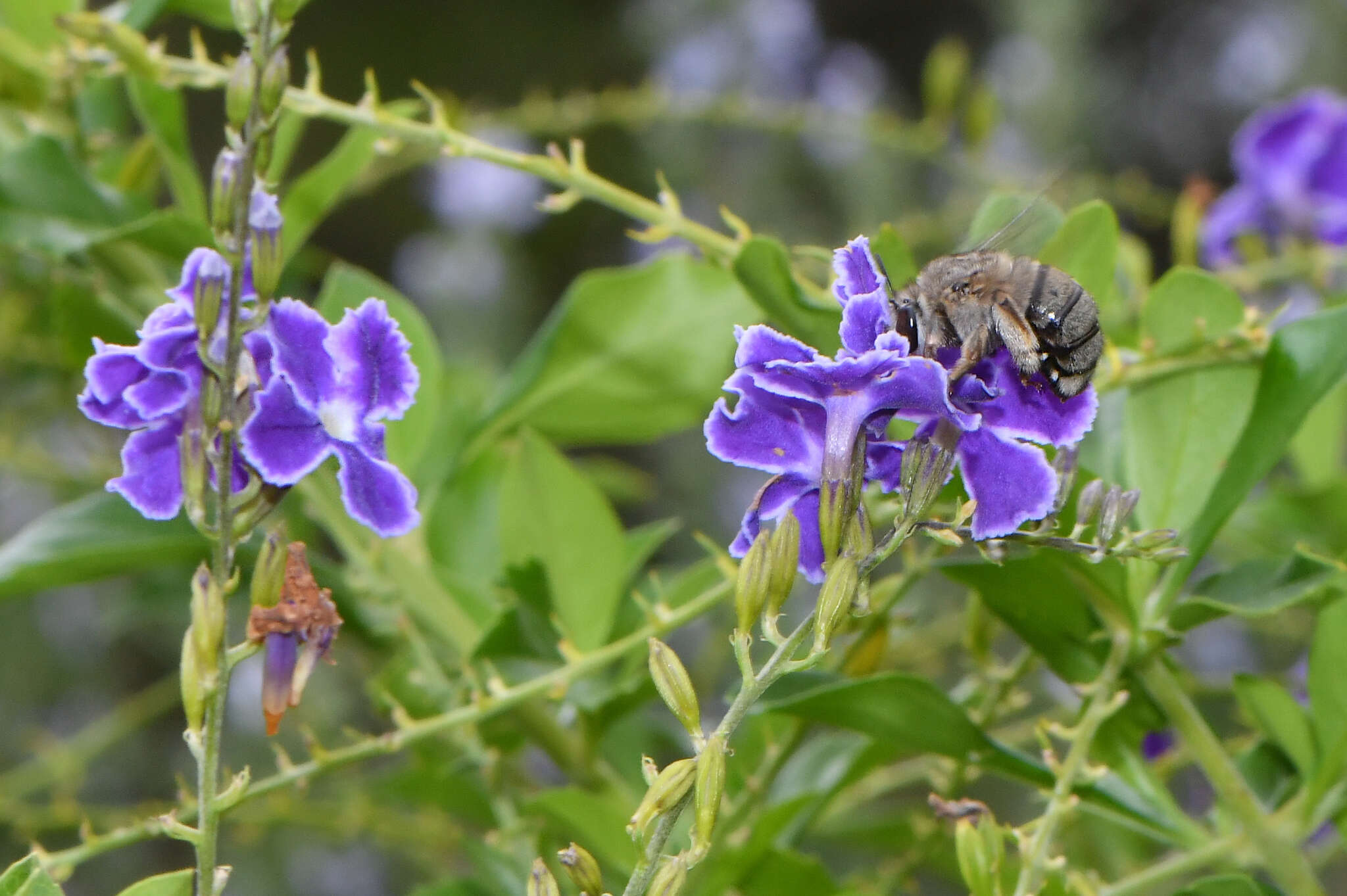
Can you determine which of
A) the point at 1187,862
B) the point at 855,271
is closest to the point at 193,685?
the point at 855,271

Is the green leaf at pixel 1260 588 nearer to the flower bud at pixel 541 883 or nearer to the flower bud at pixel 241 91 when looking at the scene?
the flower bud at pixel 541 883

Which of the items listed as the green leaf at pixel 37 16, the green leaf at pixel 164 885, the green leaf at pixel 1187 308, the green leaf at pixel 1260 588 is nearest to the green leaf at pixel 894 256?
the green leaf at pixel 1187 308

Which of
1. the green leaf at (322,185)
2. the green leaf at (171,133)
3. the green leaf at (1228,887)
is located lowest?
the green leaf at (1228,887)

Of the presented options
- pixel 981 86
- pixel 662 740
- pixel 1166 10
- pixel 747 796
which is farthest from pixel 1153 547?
pixel 1166 10

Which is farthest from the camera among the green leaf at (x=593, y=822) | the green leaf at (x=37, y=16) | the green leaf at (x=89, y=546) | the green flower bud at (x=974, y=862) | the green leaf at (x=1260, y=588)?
the green leaf at (x=37, y=16)

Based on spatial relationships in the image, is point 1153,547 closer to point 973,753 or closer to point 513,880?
point 973,753

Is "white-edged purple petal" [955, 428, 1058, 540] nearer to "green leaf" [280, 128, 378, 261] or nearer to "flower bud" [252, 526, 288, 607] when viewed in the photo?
"flower bud" [252, 526, 288, 607]
